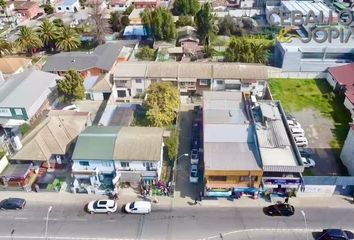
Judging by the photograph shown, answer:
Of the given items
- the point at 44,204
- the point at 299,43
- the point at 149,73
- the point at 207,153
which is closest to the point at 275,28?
the point at 299,43

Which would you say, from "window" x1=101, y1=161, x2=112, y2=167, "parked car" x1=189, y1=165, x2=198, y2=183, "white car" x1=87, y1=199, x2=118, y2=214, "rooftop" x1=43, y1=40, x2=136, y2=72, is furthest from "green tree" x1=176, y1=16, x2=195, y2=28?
"white car" x1=87, y1=199, x2=118, y2=214

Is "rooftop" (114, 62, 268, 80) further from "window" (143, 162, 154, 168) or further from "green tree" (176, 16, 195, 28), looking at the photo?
"green tree" (176, 16, 195, 28)

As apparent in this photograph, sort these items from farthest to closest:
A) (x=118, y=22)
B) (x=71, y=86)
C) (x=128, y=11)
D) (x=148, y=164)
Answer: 1. (x=128, y=11)
2. (x=118, y=22)
3. (x=71, y=86)
4. (x=148, y=164)

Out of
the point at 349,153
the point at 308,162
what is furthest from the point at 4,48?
the point at 349,153

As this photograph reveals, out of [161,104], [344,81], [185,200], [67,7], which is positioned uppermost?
[67,7]

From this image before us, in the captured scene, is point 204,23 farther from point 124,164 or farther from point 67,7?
point 67,7

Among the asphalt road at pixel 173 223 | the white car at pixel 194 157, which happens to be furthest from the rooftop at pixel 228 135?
the asphalt road at pixel 173 223

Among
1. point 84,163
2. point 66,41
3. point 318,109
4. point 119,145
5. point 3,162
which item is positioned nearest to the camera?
point 84,163
